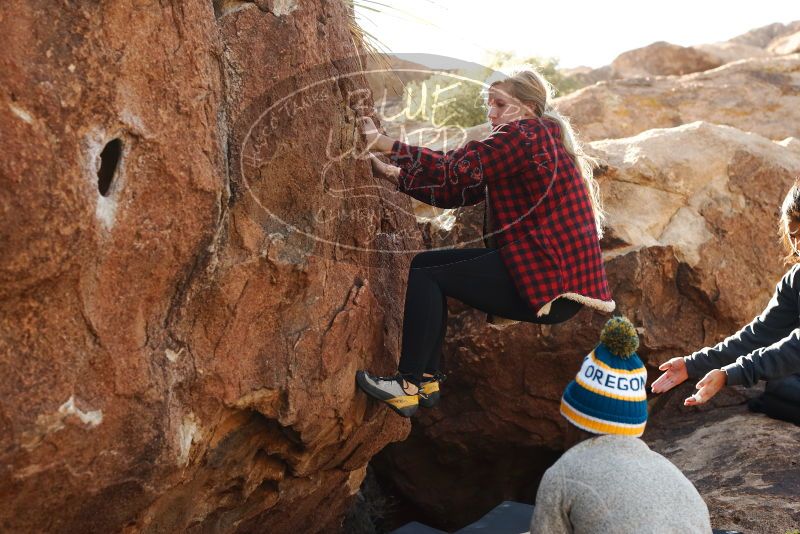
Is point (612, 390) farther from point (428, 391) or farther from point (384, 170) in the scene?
point (384, 170)

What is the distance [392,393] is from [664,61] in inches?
636

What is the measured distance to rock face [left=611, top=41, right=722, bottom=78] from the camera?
17.7 meters

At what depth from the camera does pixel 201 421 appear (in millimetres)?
3475

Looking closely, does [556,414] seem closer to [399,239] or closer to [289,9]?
[399,239]

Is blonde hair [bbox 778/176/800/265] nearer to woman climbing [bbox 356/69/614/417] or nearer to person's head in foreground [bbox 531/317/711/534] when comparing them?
woman climbing [bbox 356/69/614/417]

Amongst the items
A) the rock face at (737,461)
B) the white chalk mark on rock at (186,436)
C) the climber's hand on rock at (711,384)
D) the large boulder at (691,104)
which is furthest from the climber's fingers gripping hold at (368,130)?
the large boulder at (691,104)

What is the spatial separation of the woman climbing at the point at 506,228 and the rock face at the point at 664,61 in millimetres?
14604

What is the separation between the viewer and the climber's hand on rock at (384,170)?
12.9 ft

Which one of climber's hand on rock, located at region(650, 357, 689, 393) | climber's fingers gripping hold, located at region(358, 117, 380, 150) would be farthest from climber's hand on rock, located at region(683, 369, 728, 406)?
climber's fingers gripping hold, located at region(358, 117, 380, 150)

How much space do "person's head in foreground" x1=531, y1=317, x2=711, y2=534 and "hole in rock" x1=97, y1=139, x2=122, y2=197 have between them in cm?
174

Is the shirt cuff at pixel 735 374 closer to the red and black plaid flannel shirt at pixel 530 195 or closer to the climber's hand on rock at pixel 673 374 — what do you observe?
the climber's hand on rock at pixel 673 374

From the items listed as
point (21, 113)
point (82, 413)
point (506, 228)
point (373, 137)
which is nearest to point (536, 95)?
point (506, 228)

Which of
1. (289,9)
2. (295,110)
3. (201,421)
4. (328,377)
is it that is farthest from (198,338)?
(289,9)

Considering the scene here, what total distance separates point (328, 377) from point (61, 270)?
56.7 inches
